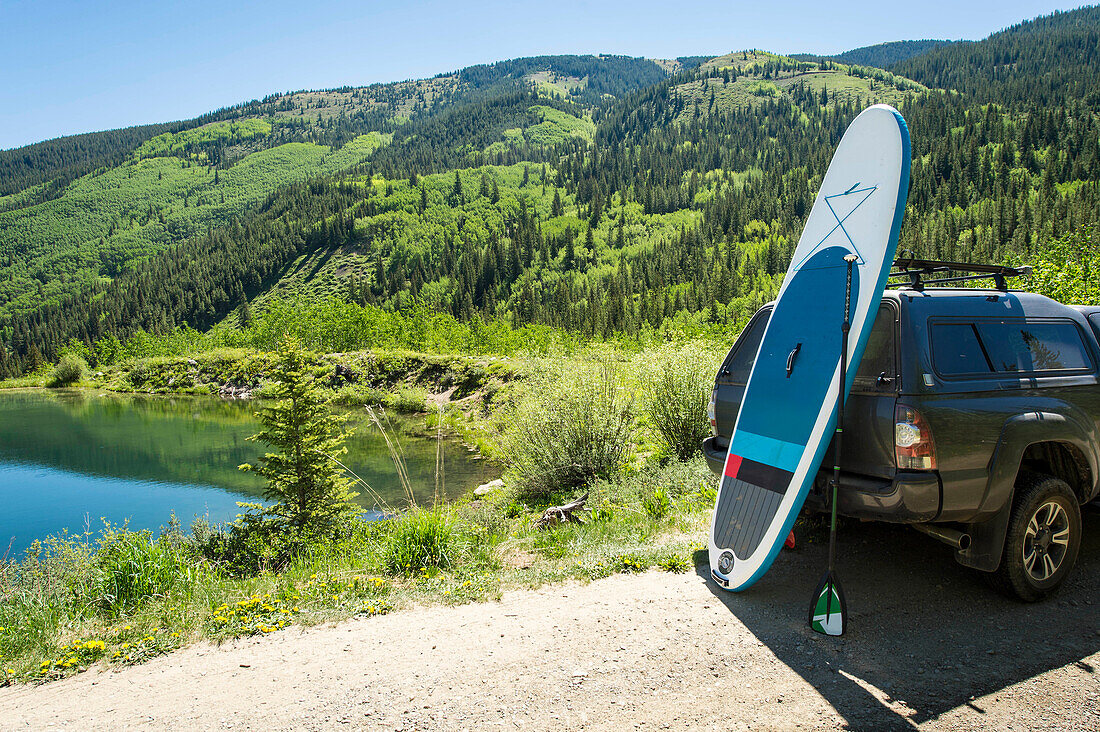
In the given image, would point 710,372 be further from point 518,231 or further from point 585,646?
point 518,231

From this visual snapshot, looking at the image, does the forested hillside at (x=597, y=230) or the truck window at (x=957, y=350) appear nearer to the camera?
the truck window at (x=957, y=350)

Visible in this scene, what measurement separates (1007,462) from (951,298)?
1.26 metres

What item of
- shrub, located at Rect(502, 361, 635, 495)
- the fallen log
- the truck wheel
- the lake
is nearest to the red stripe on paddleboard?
the truck wheel

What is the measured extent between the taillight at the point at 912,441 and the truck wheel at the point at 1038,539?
1.05 meters

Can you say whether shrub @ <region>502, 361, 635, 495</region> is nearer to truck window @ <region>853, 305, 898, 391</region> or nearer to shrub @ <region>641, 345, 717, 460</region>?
shrub @ <region>641, 345, 717, 460</region>

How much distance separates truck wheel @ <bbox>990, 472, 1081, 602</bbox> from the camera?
443 cm

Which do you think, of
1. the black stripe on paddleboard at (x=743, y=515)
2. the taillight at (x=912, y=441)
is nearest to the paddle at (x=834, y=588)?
the taillight at (x=912, y=441)

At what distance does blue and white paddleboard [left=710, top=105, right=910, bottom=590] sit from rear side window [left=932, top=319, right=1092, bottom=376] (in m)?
0.70

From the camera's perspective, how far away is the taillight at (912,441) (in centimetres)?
405

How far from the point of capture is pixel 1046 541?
4.64 meters

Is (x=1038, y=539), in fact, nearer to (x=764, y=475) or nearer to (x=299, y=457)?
(x=764, y=475)

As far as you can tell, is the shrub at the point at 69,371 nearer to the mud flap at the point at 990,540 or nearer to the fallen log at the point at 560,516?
the fallen log at the point at 560,516

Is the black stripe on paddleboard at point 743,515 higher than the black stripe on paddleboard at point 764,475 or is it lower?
lower

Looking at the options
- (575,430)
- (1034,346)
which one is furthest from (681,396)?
(1034,346)
